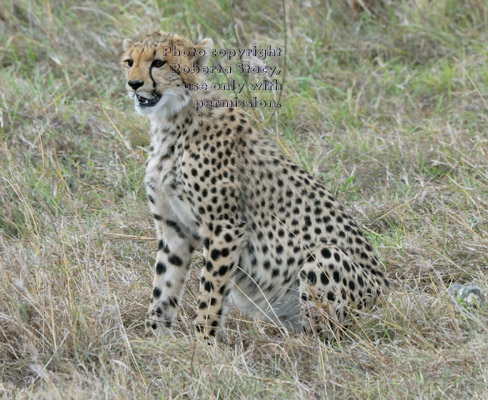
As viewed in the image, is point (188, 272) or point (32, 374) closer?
point (32, 374)

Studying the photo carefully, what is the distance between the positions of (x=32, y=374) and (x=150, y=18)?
3.43m

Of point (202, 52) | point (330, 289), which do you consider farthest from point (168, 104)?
point (330, 289)

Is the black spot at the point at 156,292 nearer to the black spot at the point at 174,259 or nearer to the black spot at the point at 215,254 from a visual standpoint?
the black spot at the point at 174,259

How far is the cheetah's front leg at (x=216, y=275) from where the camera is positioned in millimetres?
3439

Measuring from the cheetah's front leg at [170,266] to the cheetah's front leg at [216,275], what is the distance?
0.18 meters

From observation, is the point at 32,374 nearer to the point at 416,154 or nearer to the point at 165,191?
the point at 165,191

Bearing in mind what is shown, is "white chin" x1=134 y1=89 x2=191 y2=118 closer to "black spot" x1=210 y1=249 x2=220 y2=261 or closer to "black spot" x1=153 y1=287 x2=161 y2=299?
"black spot" x1=210 y1=249 x2=220 y2=261

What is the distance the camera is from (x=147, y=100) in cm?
346

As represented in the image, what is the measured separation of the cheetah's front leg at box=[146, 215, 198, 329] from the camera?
3598mm

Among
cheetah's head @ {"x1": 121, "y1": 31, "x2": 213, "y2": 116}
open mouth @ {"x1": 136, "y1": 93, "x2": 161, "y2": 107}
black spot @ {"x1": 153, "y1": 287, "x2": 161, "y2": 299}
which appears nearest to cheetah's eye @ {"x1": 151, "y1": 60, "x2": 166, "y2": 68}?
cheetah's head @ {"x1": 121, "y1": 31, "x2": 213, "y2": 116}

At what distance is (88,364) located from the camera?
314 centimetres

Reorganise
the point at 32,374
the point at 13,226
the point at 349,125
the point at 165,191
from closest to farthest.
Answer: the point at 32,374
the point at 165,191
the point at 13,226
the point at 349,125

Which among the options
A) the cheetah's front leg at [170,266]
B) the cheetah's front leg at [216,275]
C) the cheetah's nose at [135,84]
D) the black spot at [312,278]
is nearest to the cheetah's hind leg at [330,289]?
the black spot at [312,278]

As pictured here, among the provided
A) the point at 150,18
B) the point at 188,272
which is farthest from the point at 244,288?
the point at 150,18
